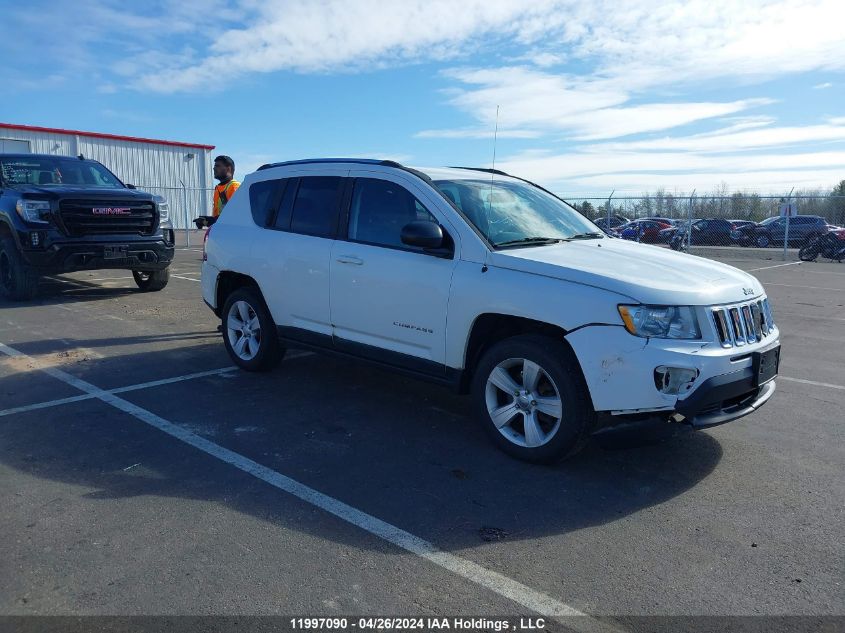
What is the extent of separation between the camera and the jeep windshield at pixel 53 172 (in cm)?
1076

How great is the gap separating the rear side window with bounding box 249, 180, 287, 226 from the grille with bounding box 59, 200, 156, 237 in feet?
16.2

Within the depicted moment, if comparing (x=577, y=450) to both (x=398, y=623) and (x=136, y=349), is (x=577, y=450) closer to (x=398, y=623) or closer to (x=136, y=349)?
(x=398, y=623)

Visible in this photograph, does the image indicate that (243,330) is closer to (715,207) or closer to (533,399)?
(533,399)

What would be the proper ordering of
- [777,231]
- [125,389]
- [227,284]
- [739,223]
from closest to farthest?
[125,389], [227,284], [777,231], [739,223]

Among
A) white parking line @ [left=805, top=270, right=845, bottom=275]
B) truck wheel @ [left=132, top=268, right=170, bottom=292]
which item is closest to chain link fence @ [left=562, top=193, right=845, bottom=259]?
white parking line @ [left=805, top=270, right=845, bottom=275]

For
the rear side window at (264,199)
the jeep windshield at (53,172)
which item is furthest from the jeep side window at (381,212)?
the jeep windshield at (53,172)

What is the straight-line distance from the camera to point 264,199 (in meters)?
6.29

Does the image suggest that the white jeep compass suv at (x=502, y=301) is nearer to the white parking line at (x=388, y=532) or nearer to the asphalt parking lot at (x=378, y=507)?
the asphalt parking lot at (x=378, y=507)

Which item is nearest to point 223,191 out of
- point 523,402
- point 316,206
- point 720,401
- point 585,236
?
point 316,206

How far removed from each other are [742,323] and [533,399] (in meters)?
1.34

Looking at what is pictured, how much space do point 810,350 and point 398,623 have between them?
691 centimetres

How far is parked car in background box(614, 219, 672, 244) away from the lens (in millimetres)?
28141

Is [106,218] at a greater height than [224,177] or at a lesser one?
lesser

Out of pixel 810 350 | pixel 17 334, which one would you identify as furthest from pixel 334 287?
pixel 810 350
